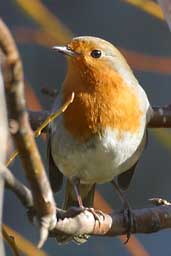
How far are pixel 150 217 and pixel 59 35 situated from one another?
2074mm

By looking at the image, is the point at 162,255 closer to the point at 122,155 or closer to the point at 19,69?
the point at 122,155

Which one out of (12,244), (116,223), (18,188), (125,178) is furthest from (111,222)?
(125,178)

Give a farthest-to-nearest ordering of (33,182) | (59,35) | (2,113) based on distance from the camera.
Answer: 1. (59,35)
2. (33,182)
3. (2,113)

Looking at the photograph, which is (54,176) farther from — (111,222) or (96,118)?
(111,222)

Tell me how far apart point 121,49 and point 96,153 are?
151 cm

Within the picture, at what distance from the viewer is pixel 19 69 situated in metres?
1.04

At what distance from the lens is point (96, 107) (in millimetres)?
2697

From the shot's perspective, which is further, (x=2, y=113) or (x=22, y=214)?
(x=22, y=214)

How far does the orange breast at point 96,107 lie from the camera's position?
268 cm

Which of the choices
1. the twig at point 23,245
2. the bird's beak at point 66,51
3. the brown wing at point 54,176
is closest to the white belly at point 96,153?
the brown wing at point 54,176

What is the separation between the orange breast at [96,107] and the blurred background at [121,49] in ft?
4.11

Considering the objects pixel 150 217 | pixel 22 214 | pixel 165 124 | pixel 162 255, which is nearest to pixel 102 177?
pixel 165 124

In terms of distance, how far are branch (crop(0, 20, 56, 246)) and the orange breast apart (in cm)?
130

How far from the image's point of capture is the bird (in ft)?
8.78
